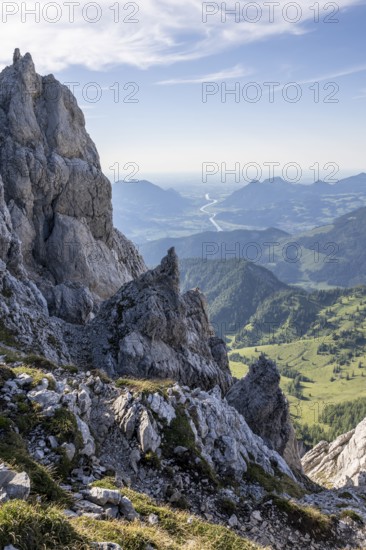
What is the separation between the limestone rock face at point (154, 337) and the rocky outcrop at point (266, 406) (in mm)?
4988

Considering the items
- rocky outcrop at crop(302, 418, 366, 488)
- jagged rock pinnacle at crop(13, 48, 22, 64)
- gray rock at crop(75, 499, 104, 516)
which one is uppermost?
jagged rock pinnacle at crop(13, 48, 22, 64)

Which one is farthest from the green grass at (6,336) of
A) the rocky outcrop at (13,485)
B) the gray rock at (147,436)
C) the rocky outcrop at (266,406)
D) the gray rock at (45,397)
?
the rocky outcrop at (266,406)

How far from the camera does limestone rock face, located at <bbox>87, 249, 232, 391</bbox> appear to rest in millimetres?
59125

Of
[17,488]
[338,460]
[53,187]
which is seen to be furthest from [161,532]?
[338,460]

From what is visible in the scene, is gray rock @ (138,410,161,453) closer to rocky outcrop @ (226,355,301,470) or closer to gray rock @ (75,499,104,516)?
gray rock @ (75,499,104,516)

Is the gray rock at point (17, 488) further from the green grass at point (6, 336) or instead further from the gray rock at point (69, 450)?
the green grass at point (6, 336)

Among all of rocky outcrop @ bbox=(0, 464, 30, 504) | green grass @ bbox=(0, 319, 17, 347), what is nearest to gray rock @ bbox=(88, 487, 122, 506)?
rocky outcrop @ bbox=(0, 464, 30, 504)

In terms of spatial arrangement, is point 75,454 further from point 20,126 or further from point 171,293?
point 20,126

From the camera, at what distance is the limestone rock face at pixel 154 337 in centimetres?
5912

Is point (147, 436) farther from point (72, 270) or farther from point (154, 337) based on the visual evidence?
point (72, 270)

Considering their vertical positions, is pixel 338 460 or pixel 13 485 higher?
pixel 13 485

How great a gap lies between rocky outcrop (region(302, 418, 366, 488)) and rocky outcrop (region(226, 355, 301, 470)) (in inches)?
773

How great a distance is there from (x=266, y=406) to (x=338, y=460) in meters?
52.5

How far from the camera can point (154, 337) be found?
6306 centimetres
